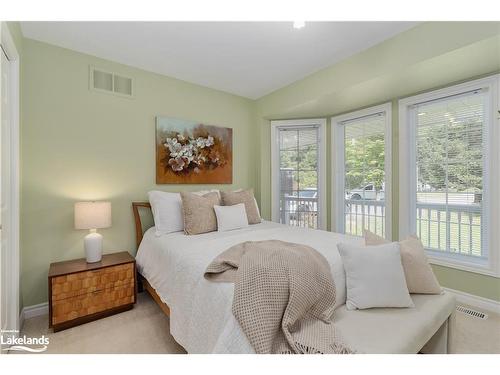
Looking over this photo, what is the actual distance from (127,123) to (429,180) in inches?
137

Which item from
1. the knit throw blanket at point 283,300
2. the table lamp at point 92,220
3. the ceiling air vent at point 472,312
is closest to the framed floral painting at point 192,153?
the table lamp at point 92,220

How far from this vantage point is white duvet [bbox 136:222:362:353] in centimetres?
125

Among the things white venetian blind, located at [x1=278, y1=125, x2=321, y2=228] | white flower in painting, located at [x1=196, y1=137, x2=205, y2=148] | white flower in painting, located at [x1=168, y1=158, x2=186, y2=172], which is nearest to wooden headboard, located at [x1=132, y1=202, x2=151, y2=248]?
white flower in painting, located at [x1=168, y1=158, x2=186, y2=172]

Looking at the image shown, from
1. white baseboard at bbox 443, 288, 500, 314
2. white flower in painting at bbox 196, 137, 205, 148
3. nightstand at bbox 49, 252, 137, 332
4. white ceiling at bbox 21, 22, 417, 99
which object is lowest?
white baseboard at bbox 443, 288, 500, 314

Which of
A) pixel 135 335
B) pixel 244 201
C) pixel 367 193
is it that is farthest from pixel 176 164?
pixel 367 193

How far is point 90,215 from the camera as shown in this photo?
7.01 ft

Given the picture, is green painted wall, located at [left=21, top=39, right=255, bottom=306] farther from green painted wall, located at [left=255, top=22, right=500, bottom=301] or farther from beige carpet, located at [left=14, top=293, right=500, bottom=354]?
green painted wall, located at [left=255, top=22, right=500, bottom=301]

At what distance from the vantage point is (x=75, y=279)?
197 centimetres

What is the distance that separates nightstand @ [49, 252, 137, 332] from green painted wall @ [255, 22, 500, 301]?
281 centimetres

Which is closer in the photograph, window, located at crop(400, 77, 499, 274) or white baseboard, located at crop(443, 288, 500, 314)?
white baseboard, located at crop(443, 288, 500, 314)

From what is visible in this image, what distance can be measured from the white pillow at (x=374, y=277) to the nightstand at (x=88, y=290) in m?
1.91

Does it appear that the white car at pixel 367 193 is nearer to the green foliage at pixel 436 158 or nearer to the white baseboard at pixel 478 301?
the green foliage at pixel 436 158
